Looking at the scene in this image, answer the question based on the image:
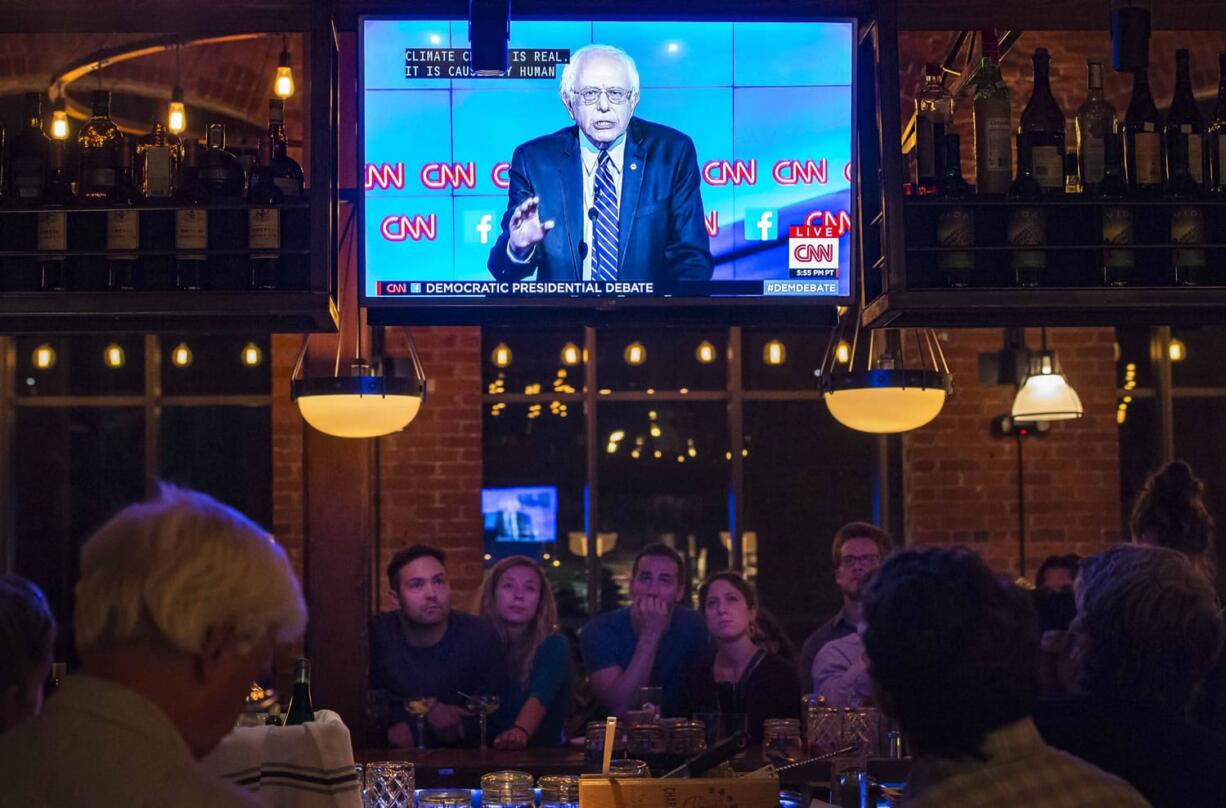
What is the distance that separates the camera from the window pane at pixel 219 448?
8648mm

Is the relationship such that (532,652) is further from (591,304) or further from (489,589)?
(591,304)

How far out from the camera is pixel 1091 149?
328 centimetres

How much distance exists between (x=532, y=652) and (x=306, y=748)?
3.20m

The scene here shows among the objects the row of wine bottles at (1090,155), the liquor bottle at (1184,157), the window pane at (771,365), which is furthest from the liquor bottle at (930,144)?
the window pane at (771,365)

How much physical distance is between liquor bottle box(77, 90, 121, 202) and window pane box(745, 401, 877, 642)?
18.1 ft

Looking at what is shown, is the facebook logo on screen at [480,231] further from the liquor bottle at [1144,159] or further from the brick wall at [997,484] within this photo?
the brick wall at [997,484]

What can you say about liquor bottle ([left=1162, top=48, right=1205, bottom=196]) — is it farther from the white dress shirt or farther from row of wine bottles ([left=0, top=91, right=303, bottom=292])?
row of wine bottles ([left=0, top=91, right=303, bottom=292])

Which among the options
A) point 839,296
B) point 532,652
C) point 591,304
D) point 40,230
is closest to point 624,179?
point 591,304

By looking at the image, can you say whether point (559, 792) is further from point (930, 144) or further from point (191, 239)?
point (930, 144)

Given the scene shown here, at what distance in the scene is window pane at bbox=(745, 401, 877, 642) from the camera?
872 cm

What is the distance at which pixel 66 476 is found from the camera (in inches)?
343

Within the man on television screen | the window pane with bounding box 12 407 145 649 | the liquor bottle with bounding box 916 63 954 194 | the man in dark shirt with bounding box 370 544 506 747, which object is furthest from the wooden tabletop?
the window pane with bounding box 12 407 145 649

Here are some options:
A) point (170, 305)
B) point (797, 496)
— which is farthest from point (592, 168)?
point (797, 496)

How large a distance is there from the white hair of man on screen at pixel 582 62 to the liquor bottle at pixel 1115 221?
1.07 m
